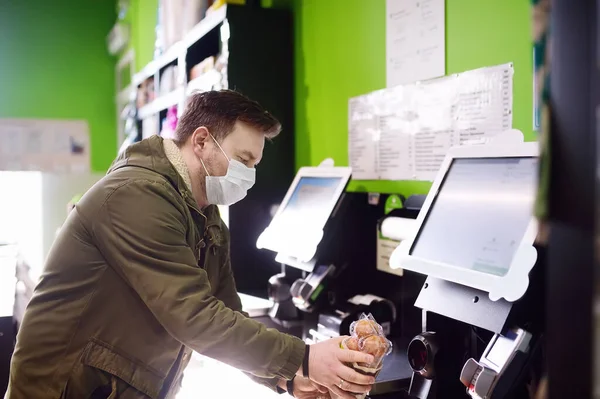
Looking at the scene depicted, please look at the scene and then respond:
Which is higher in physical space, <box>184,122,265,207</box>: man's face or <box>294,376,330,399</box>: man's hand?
<box>184,122,265,207</box>: man's face

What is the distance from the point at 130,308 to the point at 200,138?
57cm

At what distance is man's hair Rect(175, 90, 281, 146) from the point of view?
1.87 meters

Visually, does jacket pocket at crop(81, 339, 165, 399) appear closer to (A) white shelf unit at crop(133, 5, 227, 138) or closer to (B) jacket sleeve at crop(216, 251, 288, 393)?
(B) jacket sleeve at crop(216, 251, 288, 393)

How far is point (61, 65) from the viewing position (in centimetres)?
628

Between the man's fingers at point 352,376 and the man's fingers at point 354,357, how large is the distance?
2cm

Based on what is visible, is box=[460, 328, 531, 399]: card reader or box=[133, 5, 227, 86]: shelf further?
box=[133, 5, 227, 86]: shelf

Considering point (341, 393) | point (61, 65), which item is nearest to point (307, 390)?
point (341, 393)

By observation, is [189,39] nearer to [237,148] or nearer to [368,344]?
[237,148]

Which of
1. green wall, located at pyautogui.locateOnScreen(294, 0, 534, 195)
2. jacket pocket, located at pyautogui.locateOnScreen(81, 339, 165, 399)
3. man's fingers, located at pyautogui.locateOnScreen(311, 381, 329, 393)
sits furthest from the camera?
green wall, located at pyautogui.locateOnScreen(294, 0, 534, 195)

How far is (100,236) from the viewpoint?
4.99 feet

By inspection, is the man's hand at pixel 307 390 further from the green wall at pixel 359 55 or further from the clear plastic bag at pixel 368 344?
the green wall at pixel 359 55

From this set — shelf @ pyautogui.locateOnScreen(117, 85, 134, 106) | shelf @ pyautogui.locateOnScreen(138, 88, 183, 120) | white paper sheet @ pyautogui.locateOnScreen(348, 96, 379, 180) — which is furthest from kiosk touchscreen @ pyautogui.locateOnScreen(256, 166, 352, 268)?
shelf @ pyautogui.locateOnScreen(117, 85, 134, 106)

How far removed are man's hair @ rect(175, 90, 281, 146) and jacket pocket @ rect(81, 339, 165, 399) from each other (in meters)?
0.68

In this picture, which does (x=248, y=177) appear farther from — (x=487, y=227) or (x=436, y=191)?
(x=487, y=227)
